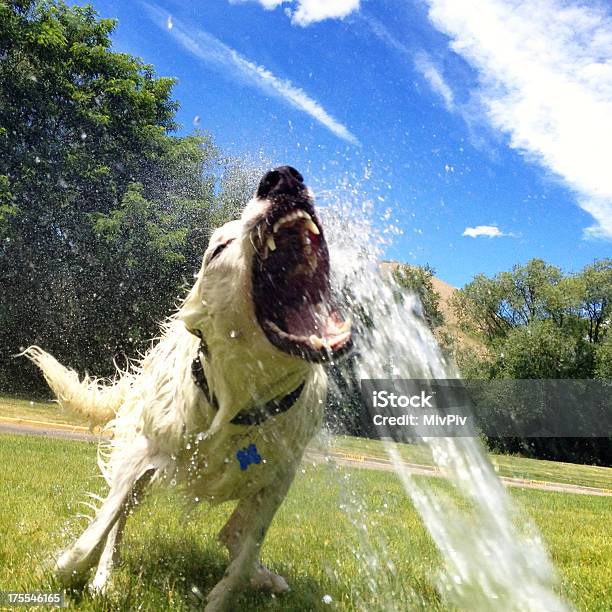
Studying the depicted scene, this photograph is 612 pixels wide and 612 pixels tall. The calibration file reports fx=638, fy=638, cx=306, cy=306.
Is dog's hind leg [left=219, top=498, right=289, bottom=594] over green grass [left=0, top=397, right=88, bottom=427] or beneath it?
over

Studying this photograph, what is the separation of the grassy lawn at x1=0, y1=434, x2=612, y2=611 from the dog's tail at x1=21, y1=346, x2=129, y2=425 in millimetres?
788

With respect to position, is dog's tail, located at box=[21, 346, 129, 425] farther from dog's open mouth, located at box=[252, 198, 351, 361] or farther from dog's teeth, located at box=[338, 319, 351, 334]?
dog's teeth, located at box=[338, 319, 351, 334]

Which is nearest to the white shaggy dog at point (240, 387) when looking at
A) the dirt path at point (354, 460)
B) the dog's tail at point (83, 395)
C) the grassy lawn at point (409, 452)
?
the dog's tail at point (83, 395)

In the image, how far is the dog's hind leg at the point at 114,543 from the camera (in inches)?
129

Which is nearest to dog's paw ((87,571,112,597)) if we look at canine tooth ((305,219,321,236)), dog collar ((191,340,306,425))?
dog collar ((191,340,306,425))

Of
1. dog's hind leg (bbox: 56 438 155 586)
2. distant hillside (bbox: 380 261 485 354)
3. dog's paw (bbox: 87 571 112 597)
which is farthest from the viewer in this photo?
distant hillside (bbox: 380 261 485 354)

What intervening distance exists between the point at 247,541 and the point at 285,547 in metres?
1.63

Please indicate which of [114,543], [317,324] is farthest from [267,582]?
[317,324]

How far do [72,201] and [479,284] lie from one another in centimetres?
1992

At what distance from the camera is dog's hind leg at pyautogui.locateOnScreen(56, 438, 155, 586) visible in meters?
3.11

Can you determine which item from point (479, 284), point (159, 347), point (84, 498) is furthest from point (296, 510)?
point (479, 284)

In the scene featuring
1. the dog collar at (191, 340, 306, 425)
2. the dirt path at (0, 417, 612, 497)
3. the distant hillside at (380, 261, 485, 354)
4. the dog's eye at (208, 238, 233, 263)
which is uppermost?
the distant hillside at (380, 261, 485, 354)

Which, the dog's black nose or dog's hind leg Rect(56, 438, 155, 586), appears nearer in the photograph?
the dog's black nose

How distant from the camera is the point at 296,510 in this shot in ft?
20.8
